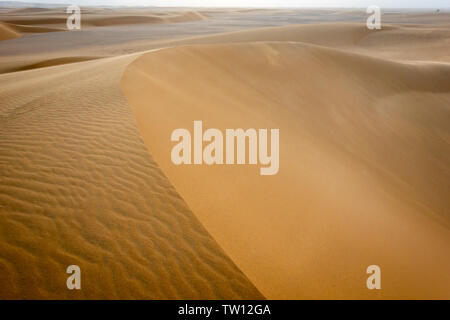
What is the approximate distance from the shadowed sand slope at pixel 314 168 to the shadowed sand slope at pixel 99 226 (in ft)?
0.67

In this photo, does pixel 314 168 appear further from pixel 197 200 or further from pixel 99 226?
pixel 99 226

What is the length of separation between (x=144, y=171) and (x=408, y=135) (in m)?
6.69

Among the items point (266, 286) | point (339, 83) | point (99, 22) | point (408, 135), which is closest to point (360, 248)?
point (266, 286)

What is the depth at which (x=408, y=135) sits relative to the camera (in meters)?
6.62

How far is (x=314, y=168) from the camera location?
400 cm

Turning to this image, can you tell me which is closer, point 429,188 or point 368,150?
point 429,188

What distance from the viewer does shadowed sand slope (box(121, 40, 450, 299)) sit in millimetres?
2508

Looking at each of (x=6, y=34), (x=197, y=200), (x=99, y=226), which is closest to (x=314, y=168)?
(x=197, y=200)

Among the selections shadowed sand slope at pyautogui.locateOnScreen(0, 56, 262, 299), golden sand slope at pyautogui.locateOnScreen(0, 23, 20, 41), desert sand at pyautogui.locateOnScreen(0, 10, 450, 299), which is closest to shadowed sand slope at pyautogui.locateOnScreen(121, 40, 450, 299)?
desert sand at pyautogui.locateOnScreen(0, 10, 450, 299)

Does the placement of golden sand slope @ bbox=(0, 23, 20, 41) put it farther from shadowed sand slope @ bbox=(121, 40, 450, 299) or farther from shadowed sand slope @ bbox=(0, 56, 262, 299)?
shadowed sand slope @ bbox=(0, 56, 262, 299)

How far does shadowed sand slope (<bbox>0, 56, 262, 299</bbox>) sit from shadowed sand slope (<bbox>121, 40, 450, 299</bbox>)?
0.21 m

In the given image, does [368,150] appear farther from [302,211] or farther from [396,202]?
[302,211]

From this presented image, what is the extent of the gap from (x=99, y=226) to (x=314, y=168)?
3.02 meters

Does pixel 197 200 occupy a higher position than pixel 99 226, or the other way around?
pixel 197 200
